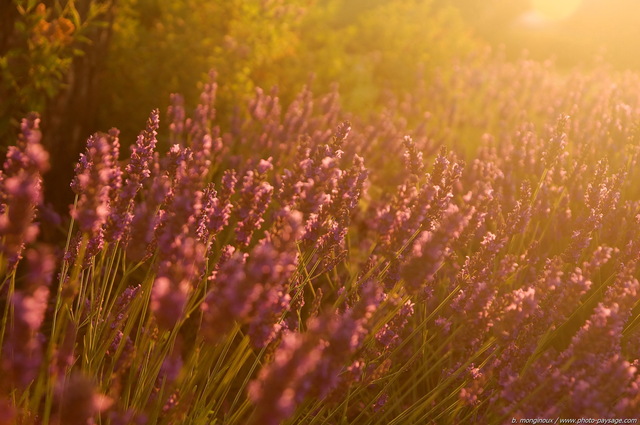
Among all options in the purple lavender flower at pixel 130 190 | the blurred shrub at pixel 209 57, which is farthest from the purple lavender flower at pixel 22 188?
the blurred shrub at pixel 209 57

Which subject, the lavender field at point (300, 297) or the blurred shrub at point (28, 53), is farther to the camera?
the blurred shrub at point (28, 53)

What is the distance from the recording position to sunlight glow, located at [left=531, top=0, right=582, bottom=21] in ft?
52.3

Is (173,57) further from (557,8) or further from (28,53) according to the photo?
(557,8)

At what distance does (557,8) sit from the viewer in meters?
16.3

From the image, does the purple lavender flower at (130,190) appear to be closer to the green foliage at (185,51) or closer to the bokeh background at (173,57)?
the bokeh background at (173,57)

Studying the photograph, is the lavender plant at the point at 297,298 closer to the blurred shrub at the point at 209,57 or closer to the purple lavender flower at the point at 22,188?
the purple lavender flower at the point at 22,188

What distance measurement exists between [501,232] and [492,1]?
1386 cm

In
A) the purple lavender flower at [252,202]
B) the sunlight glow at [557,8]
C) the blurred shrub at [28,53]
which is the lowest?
the blurred shrub at [28,53]

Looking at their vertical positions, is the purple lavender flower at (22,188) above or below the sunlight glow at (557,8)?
below

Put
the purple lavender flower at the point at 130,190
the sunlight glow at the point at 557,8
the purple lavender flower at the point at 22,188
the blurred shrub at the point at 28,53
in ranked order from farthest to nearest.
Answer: the sunlight glow at the point at 557,8 < the blurred shrub at the point at 28,53 < the purple lavender flower at the point at 130,190 < the purple lavender flower at the point at 22,188

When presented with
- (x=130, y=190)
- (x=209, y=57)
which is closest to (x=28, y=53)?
(x=130, y=190)

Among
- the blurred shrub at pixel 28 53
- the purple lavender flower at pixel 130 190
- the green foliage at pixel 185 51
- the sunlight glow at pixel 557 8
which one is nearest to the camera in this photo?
the purple lavender flower at pixel 130 190

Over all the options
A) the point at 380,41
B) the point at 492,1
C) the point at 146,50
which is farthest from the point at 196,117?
the point at 492,1

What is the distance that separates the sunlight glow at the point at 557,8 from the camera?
1594 centimetres
